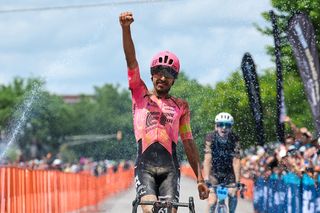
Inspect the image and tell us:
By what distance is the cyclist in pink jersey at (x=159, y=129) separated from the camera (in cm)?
1097

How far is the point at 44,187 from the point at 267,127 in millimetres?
18998

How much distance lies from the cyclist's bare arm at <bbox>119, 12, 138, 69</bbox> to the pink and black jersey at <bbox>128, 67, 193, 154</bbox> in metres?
0.17

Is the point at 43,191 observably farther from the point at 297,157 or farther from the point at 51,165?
the point at 51,165

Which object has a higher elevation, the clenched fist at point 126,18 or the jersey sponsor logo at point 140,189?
the clenched fist at point 126,18

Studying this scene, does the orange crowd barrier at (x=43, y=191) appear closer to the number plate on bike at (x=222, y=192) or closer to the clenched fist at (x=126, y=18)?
the number plate on bike at (x=222, y=192)

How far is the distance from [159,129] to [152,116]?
0.15 meters

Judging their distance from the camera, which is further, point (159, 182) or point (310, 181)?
point (310, 181)

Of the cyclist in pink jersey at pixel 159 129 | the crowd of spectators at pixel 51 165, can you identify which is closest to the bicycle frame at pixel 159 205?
the cyclist in pink jersey at pixel 159 129

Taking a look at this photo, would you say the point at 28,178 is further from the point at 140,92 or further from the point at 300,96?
the point at 300,96

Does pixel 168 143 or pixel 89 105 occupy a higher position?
pixel 89 105

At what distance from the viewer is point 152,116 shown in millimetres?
11242

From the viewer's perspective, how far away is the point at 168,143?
11227mm

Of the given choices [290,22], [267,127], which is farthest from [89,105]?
[290,22]

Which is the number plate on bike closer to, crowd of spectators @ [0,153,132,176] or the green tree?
crowd of spectators @ [0,153,132,176]
